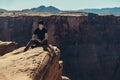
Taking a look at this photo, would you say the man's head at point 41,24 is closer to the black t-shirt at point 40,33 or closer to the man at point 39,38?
the man at point 39,38

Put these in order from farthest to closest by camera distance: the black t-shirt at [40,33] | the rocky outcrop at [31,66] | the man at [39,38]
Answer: the black t-shirt at [40,33]
the man at [39,38]
the rocky outcrop at [31,66]

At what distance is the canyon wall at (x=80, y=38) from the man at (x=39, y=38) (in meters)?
53.3

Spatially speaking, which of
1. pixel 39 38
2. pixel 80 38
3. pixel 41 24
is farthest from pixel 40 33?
pixel 80 38

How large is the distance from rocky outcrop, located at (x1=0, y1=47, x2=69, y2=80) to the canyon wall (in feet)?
179

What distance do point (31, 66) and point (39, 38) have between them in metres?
4.12

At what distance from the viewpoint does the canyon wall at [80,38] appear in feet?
237

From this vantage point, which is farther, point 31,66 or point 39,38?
point 39,38

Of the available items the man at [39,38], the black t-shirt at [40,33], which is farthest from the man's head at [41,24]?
the black t-shirt at [40,33]

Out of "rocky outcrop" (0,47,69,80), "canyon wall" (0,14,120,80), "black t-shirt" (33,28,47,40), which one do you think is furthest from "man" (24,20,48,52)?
"canyon wall" (0,14,120,80)

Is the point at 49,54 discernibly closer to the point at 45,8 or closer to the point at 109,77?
the point at 109,77

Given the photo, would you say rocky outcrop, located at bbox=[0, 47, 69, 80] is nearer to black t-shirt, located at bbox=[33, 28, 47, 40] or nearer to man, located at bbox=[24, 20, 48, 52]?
man, located at bbox=[24, 20, 48, 52]

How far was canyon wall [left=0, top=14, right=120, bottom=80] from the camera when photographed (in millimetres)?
72375

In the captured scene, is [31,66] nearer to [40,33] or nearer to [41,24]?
[41,24]

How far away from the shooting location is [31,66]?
13.2 m
